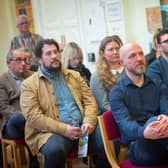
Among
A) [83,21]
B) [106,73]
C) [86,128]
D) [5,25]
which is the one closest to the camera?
[86,128]

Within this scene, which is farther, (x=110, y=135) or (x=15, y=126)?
(x=15, y=126)

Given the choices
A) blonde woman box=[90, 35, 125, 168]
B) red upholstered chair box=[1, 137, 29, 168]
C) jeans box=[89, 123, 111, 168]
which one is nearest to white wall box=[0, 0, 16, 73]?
red upholstered chair box=[1, 137, 29, 168]

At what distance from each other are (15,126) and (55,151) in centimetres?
62

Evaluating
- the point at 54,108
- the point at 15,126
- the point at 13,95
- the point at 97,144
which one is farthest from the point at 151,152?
the point at 13,95

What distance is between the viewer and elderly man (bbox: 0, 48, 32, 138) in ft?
10.0

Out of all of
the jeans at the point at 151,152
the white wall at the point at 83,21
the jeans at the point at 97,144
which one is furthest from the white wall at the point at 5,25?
the jeans at the point at 151,152

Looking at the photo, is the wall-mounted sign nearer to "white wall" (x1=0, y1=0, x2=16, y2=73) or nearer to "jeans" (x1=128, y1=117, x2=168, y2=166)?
"white wall" (x1=0, y1=0, x2=16, y2=73)

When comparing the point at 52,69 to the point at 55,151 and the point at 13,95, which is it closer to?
the point at 13,95

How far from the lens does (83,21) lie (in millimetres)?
5262

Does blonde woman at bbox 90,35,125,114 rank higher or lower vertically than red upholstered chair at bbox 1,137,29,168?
higher

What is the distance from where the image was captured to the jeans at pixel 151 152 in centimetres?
211

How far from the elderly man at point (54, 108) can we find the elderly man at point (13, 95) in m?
0.27

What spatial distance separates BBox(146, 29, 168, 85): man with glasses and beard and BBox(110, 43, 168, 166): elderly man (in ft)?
1.75

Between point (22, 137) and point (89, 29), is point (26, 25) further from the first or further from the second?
point (22, 137)
